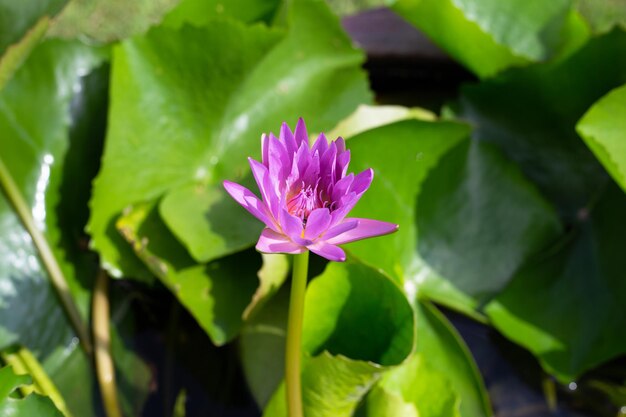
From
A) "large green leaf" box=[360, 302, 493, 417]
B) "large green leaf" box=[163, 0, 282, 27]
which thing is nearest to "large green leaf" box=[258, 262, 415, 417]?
"large green leaf" box=[360, 302, 493, 417]

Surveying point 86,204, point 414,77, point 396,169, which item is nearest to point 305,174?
point 396,169

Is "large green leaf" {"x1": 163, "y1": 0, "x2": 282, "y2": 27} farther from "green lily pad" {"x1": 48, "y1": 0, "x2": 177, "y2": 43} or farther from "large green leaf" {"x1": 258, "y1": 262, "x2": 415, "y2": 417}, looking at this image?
"green lily pad" {"x1": 48, "y1": 0, "x2": 177, "y2": 43}

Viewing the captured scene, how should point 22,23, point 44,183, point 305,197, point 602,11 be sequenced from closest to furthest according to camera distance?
point 305,197, point 22,23, point 44,183, point 602,11

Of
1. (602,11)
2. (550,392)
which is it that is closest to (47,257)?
(550,392)

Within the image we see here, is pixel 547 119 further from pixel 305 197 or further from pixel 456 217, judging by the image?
pixel 305 197

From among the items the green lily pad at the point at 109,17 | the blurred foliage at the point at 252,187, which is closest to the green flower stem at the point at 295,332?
the blurred foliage at the point at 252,187

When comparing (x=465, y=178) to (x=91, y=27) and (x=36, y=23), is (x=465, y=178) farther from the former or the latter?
(x=91, y=27)
